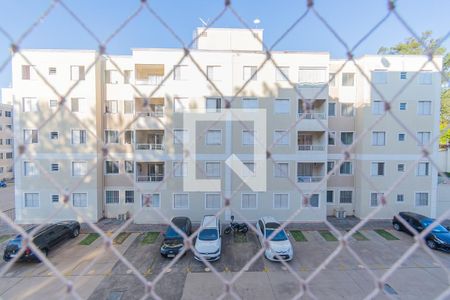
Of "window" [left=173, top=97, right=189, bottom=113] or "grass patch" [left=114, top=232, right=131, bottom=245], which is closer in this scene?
"grass patch" [left=114, top=232, right=131, bottom=245]

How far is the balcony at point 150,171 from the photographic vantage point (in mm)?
9883

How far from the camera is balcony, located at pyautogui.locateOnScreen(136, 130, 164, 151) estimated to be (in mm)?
9602

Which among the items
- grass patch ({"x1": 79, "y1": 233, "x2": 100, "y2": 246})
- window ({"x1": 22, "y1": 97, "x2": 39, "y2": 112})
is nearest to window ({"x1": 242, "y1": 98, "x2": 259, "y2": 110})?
grass patch ({"x1": 79, "y1": 233, "x2": 100, "y2": 246})

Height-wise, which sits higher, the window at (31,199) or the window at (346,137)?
the window at (346,137)

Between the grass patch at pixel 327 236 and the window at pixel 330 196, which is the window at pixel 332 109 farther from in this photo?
the grass patch at pixel 327 236

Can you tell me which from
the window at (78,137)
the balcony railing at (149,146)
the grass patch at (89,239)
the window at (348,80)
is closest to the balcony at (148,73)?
the balcony railing at (149,146)

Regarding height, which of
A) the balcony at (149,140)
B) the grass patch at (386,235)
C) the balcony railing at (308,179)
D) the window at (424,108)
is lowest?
the grass patch at (386,235)

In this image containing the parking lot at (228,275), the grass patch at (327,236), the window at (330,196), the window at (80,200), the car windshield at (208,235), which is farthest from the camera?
the window at (330,196)

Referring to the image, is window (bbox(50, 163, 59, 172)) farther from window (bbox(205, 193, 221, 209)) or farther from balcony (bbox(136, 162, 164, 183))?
window (bbox(205, 193, 221, 209))

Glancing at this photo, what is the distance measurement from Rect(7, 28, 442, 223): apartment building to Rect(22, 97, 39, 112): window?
0.04 m

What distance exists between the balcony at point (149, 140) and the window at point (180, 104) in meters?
1.31

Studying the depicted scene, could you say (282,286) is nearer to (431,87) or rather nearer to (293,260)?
(293,260)

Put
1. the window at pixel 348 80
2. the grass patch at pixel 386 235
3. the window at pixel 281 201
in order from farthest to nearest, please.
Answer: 1. the window at pixel 348 80
2. the window at pixel 281 201
3. the grass patch at pixel 386 235

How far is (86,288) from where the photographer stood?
5.28 meters
